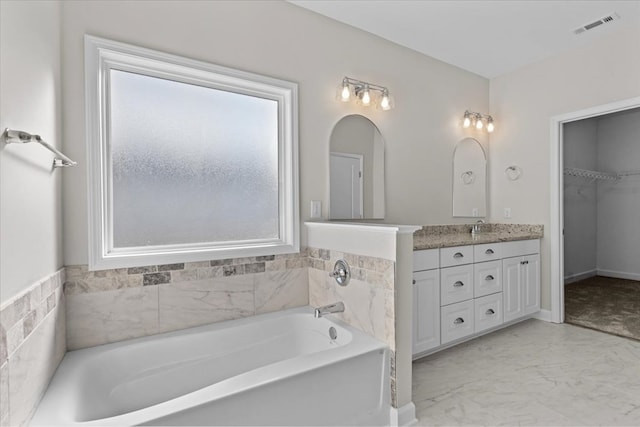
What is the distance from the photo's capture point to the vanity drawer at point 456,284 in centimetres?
257

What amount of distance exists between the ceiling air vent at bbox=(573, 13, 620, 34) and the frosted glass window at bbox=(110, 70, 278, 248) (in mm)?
2610

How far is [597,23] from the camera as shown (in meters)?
2.74

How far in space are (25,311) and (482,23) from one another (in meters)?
3.35

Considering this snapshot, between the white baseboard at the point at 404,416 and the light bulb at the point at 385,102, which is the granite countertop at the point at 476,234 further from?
the white baseboard at the point at 404,416

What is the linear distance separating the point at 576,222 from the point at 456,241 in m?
3.43

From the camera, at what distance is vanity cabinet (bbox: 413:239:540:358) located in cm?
246

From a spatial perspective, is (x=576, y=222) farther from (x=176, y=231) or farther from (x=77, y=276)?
(x=77, y=276)

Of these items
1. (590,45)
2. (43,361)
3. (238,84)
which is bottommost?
(43,361)

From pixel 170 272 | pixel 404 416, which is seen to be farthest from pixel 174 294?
pixel 404 416

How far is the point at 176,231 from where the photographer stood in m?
2.11

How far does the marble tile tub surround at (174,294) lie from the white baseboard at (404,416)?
94 centimetres

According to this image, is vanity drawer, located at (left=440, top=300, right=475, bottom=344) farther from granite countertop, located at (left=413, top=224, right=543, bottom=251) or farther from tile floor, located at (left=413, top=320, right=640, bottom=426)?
granite countertop, located at (left=413, top=224, right=543, bottom=251)

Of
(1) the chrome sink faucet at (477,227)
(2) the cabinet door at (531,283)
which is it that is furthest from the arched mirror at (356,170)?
(2) the cabinet door at (531,283)

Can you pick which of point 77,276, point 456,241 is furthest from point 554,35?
point 77,276
